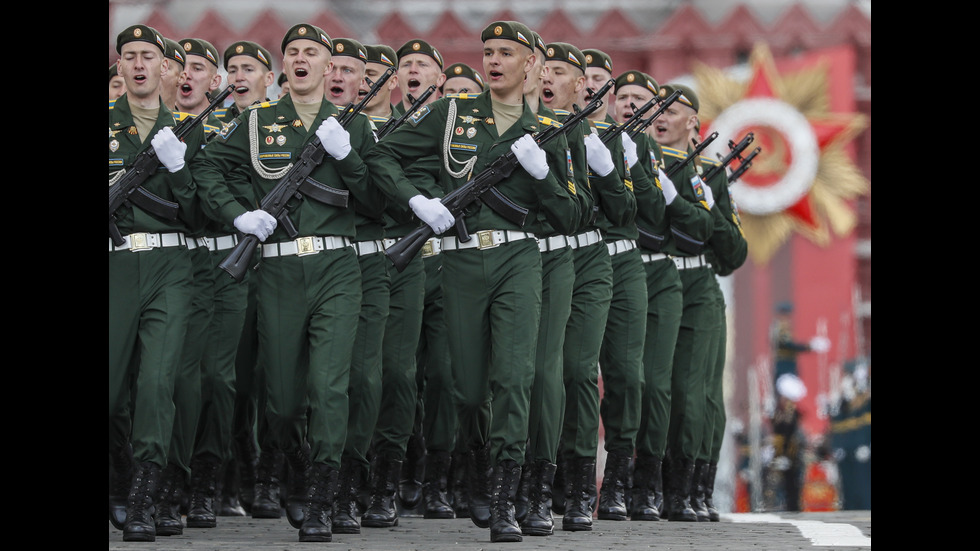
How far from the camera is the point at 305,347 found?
8641 mm

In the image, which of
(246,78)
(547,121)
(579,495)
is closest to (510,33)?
(547,121)

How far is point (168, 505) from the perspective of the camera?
8836 millimetres

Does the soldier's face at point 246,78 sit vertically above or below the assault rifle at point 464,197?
above

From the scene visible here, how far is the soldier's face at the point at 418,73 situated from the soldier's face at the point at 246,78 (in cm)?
94

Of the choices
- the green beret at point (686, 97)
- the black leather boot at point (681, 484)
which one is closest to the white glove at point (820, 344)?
the green beret at point (686, 97)

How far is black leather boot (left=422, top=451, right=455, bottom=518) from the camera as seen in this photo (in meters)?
10.7

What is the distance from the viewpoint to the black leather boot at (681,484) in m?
11.4

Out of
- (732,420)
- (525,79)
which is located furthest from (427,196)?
(732,420)

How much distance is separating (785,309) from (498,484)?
1998cm

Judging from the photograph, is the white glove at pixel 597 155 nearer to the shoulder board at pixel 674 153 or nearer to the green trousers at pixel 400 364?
the green trousers at pixel 400 364

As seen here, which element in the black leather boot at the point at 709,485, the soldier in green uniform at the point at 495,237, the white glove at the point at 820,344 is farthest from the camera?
the white glove at the point at 820,344

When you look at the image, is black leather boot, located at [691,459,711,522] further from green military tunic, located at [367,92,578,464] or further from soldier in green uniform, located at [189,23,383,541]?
soldier in green uniform, located at [189,23,383,541]

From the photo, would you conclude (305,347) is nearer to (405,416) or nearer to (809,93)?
(405,416)

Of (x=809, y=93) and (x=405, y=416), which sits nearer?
(x=405, y=416)
